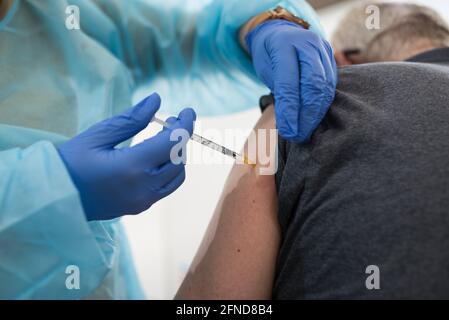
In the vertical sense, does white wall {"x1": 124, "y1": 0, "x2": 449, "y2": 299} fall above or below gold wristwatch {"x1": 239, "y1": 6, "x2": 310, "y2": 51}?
below

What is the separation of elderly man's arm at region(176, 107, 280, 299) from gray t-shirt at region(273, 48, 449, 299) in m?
0.03

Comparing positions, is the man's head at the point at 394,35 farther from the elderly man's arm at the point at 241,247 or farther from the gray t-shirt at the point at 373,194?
the elderly man's arm at the point at 241,247

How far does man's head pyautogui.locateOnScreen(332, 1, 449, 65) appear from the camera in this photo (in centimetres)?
117

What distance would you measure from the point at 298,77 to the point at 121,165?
38 centimetres

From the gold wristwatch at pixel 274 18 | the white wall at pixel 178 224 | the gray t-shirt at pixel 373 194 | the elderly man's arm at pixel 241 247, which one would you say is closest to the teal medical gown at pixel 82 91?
the gold wristwatch at pixel 274 18

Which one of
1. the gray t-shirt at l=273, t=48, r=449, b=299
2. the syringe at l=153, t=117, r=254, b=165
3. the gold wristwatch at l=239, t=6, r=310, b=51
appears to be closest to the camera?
the gray t-shirt at l=273, t=48, r=449, b=299

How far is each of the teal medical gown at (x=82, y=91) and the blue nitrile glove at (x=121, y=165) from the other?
37mm

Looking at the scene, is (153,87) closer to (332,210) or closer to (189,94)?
(189,94)

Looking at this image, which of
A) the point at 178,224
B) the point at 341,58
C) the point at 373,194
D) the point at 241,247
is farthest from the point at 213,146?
the point at 178,224

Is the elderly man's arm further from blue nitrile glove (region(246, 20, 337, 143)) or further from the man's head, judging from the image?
the man's head

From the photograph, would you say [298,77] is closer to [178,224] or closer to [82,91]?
[82,91]

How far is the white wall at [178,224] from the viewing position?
1.95 meters

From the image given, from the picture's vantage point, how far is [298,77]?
0.78 metres

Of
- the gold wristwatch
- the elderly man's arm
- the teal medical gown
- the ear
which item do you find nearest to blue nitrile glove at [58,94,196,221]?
the teal medical gown
